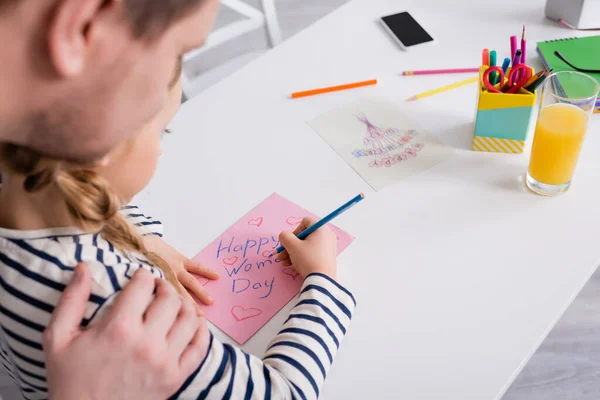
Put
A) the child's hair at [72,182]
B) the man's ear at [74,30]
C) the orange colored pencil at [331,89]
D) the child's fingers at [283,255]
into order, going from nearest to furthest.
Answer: the man's ear at [74,30]
the child's hair at [72,182]
the child's fingers at [283,255]
the orange colored pencil at [331,89]

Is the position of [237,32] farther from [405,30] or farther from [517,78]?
[517,78]

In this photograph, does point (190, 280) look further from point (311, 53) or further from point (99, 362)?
point (311, 53)

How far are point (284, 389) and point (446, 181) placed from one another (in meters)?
0.40

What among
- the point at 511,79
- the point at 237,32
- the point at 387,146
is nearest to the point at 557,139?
the point at 511,79

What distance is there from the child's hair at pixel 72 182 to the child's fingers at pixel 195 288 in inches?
6.5

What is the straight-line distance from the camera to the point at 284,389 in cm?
61

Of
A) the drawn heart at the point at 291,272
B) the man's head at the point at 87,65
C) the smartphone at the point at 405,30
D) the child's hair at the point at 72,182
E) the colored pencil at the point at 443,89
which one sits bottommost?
the drawn heart at the point at 291,272

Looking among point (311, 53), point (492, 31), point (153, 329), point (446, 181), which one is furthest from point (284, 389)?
point (492, 31)

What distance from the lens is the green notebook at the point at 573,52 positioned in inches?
37.2

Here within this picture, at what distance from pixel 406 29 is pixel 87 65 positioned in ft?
2.66

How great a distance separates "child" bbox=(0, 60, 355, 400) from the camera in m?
0.53

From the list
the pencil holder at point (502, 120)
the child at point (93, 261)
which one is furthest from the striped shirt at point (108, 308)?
the pencil holder at point (502, 120)

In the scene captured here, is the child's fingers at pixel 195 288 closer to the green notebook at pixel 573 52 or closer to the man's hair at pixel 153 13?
the man's hair at pixel 153 13

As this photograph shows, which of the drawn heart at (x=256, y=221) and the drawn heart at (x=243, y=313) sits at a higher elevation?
the drawn heart at (x=256, y=221)
